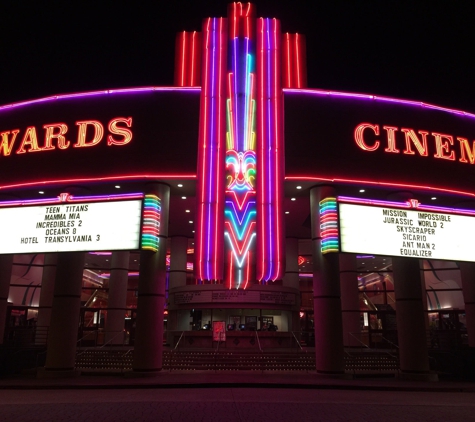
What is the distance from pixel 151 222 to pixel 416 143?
11863 millimetres

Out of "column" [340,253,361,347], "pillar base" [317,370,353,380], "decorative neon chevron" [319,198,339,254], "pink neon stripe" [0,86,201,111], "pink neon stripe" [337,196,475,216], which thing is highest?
"pink neon stripe" [0,86,201,111]

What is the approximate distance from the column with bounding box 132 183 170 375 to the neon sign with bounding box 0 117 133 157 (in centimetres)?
449

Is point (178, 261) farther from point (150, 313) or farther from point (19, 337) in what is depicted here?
point (150, 313)

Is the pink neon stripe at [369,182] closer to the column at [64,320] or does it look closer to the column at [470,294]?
the column at [470,294]

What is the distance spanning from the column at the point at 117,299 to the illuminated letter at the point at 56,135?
1294 centimetres

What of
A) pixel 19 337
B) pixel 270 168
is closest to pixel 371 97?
pixel 270 168

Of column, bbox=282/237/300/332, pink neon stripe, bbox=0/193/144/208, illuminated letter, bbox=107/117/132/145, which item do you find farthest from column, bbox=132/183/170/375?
column, bbox=282/237/300/332

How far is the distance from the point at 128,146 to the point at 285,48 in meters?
9.27

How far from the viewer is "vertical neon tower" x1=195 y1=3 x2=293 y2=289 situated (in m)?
16.9

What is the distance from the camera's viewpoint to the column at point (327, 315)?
650 inches

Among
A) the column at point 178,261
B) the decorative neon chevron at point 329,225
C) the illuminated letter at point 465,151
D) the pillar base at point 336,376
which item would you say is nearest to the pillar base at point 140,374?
the pillar base at point 336,376

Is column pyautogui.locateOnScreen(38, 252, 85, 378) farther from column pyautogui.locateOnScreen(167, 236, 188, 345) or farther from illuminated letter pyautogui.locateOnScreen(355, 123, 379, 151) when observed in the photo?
column pyautogui.locateOnScreen(167, 236, 188, 345)

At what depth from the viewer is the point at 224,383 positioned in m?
14.5

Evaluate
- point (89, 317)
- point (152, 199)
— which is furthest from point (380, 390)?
point (89, 317)
